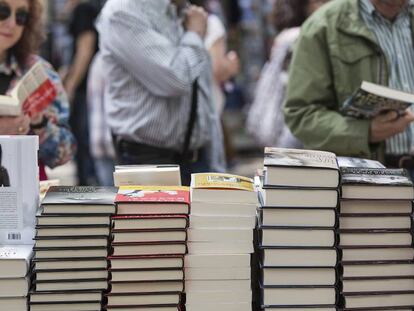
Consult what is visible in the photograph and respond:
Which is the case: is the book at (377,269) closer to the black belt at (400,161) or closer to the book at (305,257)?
the book at (305,257)

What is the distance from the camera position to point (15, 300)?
72.3 inches

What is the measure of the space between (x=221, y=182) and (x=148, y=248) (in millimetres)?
256

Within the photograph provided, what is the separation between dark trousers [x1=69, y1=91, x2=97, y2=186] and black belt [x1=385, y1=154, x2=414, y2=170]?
3917mm

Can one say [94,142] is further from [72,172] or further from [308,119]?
[308,119]

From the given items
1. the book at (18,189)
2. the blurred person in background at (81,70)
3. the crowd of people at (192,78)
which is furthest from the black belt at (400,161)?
the blurred person in background at (81,70)

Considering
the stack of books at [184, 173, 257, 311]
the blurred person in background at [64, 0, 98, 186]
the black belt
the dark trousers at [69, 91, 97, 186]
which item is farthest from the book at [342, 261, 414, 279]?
the dark trousers at [69, 91, 97, 186]

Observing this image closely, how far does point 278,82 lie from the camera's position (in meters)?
4.15

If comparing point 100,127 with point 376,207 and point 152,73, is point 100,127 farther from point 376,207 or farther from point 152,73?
point 376,207

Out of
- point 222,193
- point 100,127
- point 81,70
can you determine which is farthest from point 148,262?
point 81,70

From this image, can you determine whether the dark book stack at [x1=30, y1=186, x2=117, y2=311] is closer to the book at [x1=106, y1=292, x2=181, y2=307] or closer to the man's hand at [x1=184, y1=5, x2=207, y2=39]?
the book at [x1=106, y1=292, x2=181, y2=307]

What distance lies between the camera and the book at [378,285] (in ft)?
6.20

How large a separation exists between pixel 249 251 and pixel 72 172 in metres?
5.93

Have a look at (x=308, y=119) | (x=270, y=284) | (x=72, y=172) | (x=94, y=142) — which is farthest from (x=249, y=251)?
(x=72, y=172)

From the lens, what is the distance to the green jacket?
8.74 ft
